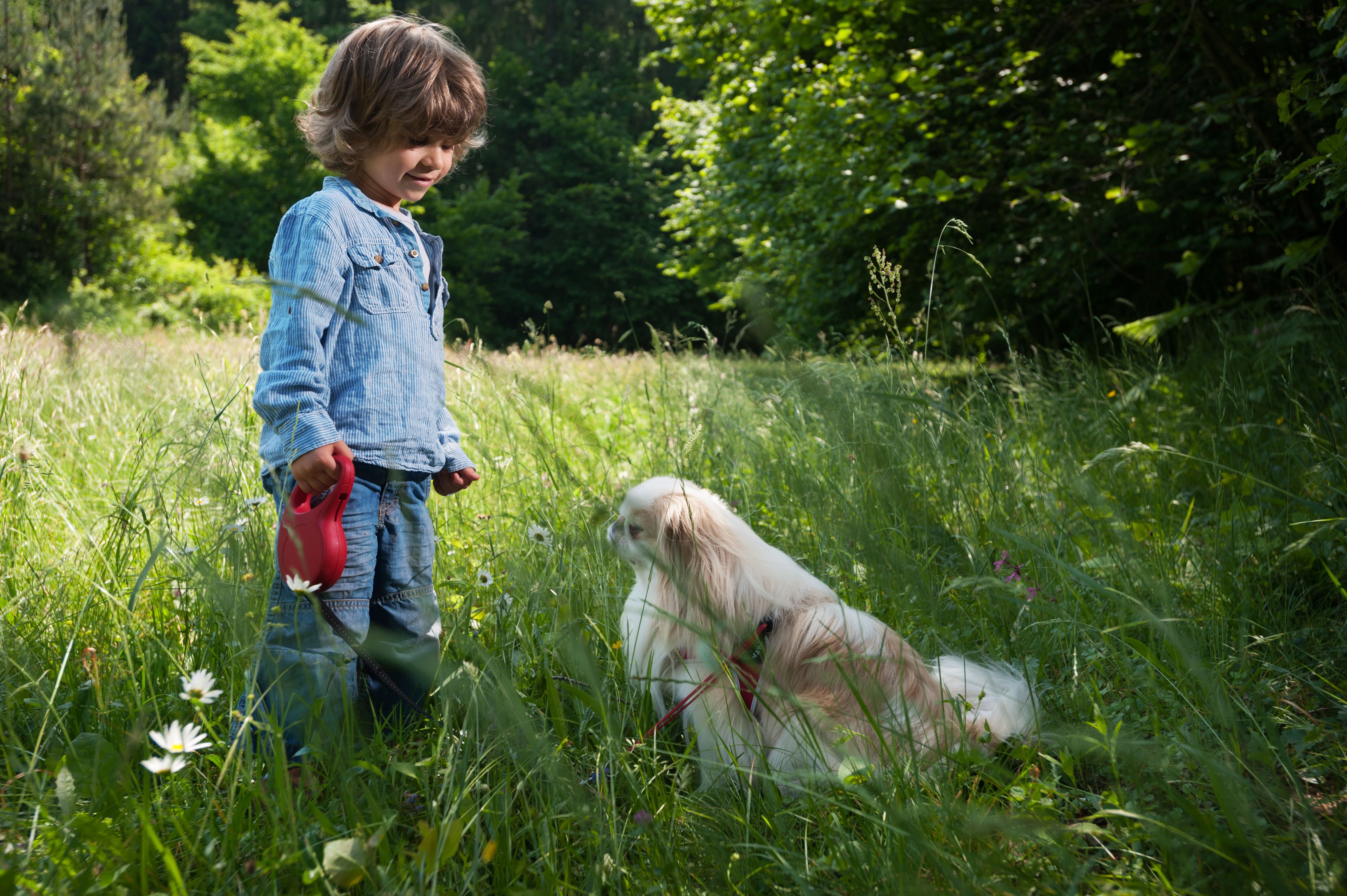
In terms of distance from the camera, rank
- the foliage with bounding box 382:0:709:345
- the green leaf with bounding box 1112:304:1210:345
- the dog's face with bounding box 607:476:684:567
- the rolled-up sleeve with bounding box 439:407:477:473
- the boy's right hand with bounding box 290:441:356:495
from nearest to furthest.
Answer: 1. the boy's right hand with bounding box 290:441:356:495
2. the dog's face with bounding box 607:476:684:567
3. the rolled-up sleeve with bounding box 439:407:477:473
4. the green leaf with bounding box 1112:304:1210:345
5. the foliage with bounding box 382:0:709:345

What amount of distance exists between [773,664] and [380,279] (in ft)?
4.21

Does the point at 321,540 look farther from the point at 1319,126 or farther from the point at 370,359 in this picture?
the point at 1319,126

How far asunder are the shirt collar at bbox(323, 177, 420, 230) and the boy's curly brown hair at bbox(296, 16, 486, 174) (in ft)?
0.22

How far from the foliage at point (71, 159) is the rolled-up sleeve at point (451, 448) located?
1614cm

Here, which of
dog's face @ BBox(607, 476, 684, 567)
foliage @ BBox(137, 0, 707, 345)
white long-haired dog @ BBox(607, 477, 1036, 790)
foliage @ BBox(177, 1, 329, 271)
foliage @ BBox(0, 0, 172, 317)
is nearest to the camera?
white long-haired dog @ BBox(607, 477, 1036, 790)

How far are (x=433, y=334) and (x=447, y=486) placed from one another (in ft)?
1.34

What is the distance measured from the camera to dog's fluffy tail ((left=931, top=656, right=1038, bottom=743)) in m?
1.64

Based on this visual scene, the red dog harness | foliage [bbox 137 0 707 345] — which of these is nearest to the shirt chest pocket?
the red dog harness

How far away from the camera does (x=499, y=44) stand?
27.5 meters

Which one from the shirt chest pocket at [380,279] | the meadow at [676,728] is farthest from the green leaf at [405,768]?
the shirt chest pocket at [380,279]

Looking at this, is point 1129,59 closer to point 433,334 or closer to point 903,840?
point 433,334

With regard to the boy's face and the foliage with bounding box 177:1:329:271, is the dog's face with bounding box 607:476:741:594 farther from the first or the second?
the foliage with bounding box 177:1:329:271

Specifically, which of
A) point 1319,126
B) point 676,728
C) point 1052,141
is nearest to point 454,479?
point 676,728

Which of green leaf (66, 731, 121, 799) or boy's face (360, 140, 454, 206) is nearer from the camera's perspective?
green leaf (66, 731, 121, 799)
